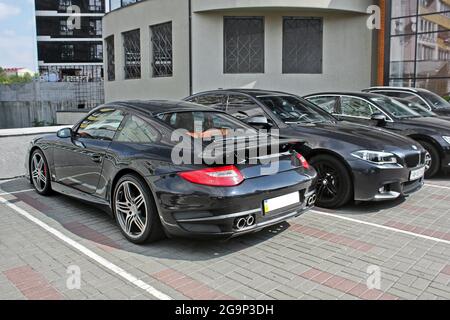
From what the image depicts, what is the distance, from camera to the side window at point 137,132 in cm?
441

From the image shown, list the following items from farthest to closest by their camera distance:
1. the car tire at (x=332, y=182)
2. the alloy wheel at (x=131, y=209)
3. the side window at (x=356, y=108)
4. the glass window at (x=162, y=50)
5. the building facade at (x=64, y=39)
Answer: the building facade at (x=64, y=39) < the glass window at (x=162, y=50) < the side window at (x=356, y=108) < the car tire at (x=332, y=182) < the alloy wheel at (x=131, y=209)

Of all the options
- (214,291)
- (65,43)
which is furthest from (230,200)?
(65,43)

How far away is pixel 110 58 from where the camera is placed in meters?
22.2

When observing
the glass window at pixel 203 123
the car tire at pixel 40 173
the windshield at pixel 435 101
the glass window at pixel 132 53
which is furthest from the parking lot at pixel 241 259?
the glass window at pixel 132 53

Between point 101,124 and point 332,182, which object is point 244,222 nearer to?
point 332,182

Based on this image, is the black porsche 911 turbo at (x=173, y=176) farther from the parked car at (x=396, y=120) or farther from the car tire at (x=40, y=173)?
the parked car at (x=396, y=120)

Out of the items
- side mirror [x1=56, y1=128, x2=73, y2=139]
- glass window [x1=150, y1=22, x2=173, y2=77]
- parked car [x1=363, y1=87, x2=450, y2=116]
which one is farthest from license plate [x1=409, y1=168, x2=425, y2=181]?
glass window [x1=150, y1=22, x2=173, y2=77]

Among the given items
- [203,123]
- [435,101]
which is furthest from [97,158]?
[435,101]

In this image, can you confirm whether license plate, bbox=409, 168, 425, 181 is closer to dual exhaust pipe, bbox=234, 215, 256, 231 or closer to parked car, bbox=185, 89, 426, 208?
parked car, bbox=185, 89, 426, 208

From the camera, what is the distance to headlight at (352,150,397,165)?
539 centimetres

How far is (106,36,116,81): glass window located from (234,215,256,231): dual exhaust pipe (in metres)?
19.1
